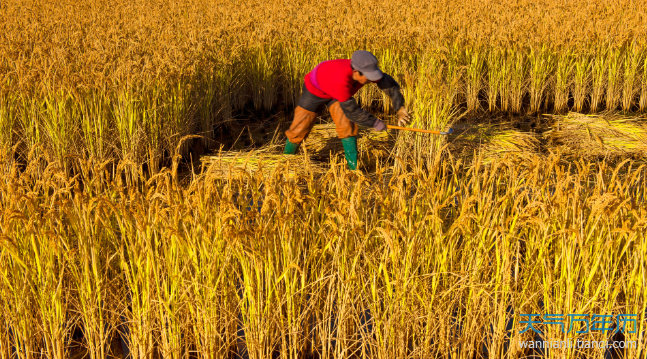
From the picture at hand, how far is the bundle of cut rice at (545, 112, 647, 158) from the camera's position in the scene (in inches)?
174

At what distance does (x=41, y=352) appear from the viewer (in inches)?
Answer: 79.5

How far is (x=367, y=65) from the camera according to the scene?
343 centimetres

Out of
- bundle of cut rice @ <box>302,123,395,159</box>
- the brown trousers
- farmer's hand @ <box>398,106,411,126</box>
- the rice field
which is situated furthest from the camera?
bundle of cut rice @ <box>302,123,395,159</box>

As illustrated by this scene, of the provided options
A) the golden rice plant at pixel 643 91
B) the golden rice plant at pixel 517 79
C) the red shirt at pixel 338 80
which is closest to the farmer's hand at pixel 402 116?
the red shirt at pixel 338 80

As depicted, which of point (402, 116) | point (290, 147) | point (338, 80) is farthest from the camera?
point (290, 147)

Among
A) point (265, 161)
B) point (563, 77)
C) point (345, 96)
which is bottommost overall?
point (265, 161)

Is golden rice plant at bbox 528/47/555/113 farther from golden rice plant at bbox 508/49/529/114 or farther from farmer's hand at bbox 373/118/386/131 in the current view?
farmer's hand at bbox 373/118/386/131

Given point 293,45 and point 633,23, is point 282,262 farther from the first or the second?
point 633,23

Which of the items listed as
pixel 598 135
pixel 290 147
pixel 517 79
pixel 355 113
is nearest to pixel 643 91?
pixel 517 79

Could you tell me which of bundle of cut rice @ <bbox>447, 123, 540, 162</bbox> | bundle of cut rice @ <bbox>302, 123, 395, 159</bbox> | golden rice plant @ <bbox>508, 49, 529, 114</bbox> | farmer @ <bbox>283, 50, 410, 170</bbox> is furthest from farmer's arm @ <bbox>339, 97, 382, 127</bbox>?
golden rice plant @ <bbox>508, 49, 529, 114</bbox>

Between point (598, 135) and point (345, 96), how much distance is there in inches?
101

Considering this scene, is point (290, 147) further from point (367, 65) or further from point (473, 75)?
point (473, 75)

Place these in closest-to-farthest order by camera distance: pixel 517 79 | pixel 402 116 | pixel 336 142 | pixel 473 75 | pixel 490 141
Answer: pixel 402 116 < pixel 490 141 < pixel 336 142 < pixel 473 75 < pixel 517 79

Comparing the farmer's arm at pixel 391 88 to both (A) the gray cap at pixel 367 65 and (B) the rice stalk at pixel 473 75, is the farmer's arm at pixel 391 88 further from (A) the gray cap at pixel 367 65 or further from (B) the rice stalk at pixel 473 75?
(B) the rice stalk at pixel 473 75
